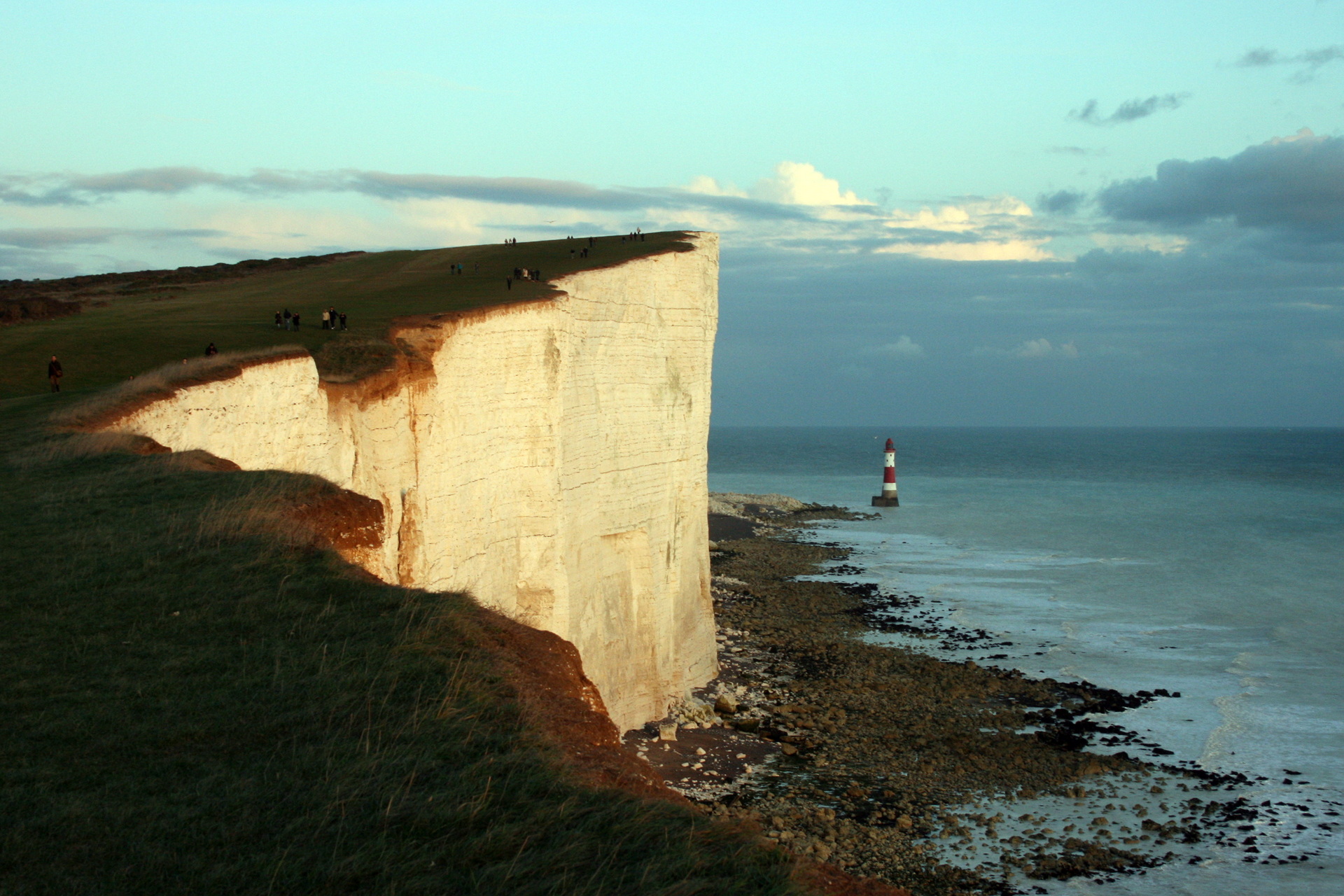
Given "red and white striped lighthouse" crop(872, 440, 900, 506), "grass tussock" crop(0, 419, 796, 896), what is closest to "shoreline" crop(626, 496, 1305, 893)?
"grass tussock" crop(0, 419, 796, 896)

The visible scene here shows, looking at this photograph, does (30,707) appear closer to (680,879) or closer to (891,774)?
(680,879)

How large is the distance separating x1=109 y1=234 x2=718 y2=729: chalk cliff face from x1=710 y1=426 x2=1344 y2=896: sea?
34.1 ft

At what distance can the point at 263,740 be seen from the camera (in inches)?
228

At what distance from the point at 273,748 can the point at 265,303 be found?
24.0 metres

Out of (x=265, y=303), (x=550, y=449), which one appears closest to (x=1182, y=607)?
(x=550, y=449)

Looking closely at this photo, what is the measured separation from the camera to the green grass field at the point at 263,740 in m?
4.58

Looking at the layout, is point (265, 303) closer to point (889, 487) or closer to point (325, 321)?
point (325, 321)

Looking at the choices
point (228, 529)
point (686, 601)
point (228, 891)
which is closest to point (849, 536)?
point (686, 601)

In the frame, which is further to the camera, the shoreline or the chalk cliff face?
the shoreline

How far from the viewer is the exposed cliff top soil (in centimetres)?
1972

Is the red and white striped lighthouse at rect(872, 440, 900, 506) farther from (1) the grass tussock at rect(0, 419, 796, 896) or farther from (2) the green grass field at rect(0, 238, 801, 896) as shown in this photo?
(1) the grass tussock at rect(0, 419, 796, 896)

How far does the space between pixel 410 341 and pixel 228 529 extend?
1068 centimetres

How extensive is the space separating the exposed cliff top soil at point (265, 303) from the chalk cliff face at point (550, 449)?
1.01 meters

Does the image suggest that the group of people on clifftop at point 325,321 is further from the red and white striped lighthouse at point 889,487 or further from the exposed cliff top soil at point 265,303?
the red and white striped lighthouse at point 889,487
